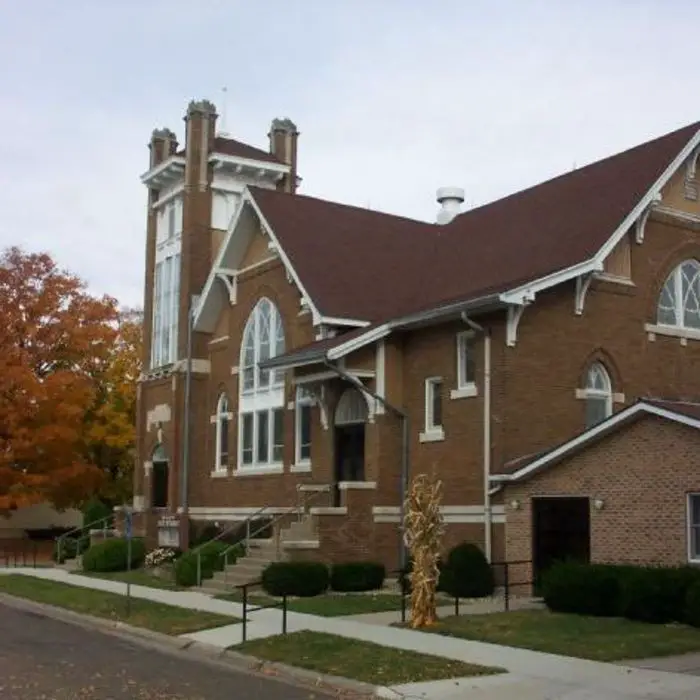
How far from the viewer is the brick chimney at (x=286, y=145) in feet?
121

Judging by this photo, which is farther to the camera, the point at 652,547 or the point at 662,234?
the point at 662,234

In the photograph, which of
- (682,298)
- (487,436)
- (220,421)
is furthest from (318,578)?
(220,421)

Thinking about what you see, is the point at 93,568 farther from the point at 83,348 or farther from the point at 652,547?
the point at 652,547

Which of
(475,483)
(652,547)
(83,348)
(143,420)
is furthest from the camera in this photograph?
(83,348)

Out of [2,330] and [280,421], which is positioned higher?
[2,330]

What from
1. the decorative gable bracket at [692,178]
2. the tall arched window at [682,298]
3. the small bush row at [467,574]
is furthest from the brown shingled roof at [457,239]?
the small bush row at [467,574]

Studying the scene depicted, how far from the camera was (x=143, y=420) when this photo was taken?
1458 inches

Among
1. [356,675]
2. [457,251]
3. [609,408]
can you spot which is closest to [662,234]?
[609,408]

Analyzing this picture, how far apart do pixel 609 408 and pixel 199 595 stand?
31.9ft

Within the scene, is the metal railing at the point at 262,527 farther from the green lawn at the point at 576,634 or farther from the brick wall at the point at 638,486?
the green lawn at the point at 576,634

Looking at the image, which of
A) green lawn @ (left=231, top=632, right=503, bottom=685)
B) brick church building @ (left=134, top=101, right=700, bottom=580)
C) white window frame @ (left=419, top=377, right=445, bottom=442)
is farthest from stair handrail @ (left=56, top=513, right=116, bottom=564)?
green lawn @ (left=231, top=632, right=503, bottom=685)

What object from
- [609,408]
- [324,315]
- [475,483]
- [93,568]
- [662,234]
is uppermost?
[662,234]

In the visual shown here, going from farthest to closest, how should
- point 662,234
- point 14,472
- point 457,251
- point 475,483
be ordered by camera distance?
1. point 14,472
2. point 457,251
3. point 662,234
4. point 475,483

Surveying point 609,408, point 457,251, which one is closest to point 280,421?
point 457,251
